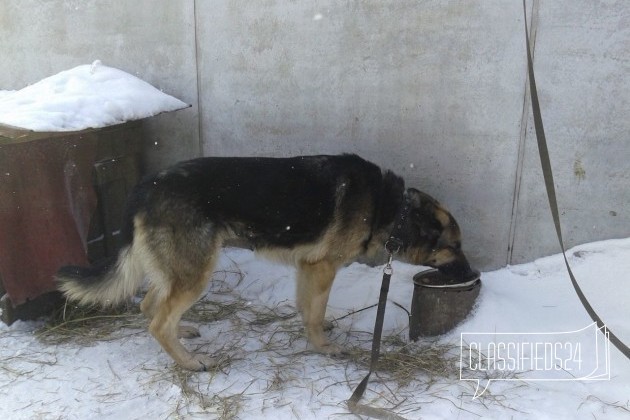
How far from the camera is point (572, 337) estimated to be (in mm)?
3789

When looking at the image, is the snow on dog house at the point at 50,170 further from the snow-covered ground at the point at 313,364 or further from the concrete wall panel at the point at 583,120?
the concrete wall panel at the point at 583,120

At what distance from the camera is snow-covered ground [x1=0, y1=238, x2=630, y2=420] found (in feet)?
11.0

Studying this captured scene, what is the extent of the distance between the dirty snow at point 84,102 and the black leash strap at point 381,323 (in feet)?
7.57

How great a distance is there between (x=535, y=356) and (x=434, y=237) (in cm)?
103

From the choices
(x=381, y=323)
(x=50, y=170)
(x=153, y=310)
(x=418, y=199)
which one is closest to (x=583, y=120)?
(x=418, y=199)

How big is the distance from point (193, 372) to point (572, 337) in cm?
255

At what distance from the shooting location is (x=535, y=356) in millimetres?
3738

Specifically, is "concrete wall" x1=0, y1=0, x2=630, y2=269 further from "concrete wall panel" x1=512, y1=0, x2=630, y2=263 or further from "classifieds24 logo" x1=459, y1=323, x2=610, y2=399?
"classifieds24 logo" x1=459, y1=323, x2=610, y2=399

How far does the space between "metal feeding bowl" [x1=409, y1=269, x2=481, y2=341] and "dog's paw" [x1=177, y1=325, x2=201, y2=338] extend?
1617 millimetres

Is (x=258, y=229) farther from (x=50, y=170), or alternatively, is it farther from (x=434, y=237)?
(x=50, y=170)

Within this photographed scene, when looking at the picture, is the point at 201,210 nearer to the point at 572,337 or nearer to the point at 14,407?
the point at 14,407

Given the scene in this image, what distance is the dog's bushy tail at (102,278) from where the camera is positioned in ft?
12.0

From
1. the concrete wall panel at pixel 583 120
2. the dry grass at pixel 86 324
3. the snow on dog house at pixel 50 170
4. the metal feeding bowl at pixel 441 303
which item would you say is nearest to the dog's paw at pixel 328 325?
the metal feeding bowl at pixel 441 303

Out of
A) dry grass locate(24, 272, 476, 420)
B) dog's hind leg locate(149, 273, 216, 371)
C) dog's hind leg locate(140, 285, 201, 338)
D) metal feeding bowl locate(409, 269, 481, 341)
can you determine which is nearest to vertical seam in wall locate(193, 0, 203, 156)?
dry grass locate(24, 272, 476, 420)
